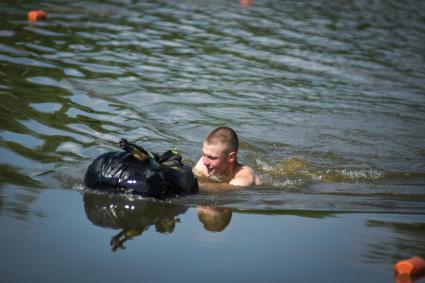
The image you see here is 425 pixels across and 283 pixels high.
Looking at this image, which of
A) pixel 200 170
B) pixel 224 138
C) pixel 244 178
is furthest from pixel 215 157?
pixel 200 170

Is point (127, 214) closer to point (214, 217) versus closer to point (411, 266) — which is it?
point (214, 217)

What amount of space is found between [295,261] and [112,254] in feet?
4.53

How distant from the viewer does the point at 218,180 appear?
8.28 metres

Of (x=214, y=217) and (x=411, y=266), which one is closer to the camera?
(x=411, y=266)

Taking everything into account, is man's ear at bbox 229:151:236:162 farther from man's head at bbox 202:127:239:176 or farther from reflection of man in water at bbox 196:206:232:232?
reflection of man in water at bbox 196:206:232:232

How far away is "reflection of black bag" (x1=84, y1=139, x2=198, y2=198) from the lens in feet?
22.7

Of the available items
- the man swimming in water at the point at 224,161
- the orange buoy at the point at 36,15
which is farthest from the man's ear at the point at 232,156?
the orange buoy at the point at 36,15

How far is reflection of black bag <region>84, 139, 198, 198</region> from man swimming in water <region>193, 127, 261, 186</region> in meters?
0.89

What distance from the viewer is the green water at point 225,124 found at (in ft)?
18.9

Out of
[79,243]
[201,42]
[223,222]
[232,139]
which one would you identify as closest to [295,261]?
[223,222]

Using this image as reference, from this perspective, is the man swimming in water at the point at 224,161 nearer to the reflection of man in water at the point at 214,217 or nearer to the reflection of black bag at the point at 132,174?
the reflection of black bag at the point at 132,174

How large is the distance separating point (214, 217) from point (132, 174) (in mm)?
867

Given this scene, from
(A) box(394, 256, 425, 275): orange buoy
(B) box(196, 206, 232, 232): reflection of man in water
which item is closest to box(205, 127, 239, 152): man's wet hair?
(B) box(196, 206, 232, 232): reflection of man in water

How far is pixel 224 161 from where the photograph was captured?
26.5ft
